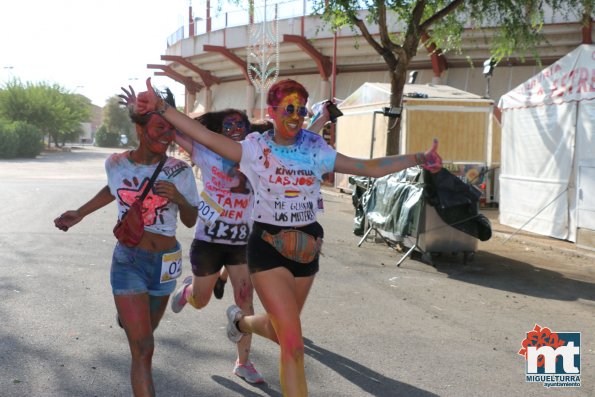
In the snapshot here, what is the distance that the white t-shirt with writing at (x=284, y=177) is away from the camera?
392 centimetres

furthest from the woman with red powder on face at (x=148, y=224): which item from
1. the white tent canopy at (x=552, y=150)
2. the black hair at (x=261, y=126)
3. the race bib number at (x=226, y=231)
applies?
the white tent canopy at (x=552, y=150)

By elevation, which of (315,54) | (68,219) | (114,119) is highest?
(315,54)

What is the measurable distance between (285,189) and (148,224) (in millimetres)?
764

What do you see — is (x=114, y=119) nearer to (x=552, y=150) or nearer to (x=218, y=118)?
(x=552, y=150)

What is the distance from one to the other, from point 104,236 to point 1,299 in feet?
15.0

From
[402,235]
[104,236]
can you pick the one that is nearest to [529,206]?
[402,235]

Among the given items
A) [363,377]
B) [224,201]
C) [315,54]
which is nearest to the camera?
[224,201]

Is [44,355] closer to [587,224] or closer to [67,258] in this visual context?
[67,258]

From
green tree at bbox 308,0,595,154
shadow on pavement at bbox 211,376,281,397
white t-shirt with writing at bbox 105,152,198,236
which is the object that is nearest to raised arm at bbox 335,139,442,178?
white t-shirt with writing at bbox 105,152,198,236

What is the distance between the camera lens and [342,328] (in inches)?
250

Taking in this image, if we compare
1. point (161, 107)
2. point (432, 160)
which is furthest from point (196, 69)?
point (432, 160)

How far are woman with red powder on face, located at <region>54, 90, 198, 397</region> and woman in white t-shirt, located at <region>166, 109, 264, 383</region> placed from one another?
24.2 inches

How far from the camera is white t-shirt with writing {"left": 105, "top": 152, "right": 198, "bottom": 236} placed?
12.9ft

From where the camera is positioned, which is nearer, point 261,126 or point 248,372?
point 248,372
